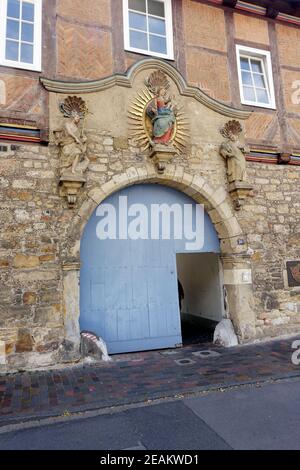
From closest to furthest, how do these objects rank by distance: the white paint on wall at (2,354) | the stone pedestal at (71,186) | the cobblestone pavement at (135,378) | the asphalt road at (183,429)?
the asphalt road at (183,429) → the cobblestone pavement at (135,378) → the white paint on wall at (2,354) → the stone pedestal at (71,186)

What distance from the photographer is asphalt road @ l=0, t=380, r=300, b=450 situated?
248cm

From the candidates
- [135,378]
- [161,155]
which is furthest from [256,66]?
[135,378]

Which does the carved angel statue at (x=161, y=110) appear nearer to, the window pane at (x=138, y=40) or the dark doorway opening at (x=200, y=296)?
the window pane at (x=138, y=40)

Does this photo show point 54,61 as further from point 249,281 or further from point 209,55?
point 249,281

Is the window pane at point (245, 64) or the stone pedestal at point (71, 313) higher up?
the window pane at point (245, 64)

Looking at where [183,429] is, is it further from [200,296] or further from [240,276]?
[200,296]

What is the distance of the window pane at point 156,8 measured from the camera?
610 centimetres

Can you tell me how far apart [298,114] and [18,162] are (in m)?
5.54

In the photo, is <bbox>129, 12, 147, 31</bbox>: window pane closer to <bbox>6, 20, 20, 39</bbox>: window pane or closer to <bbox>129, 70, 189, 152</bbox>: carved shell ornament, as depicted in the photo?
<bbox>129, 70, 189, 152</bbox>: carved shell ornament

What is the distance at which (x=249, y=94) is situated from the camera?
6.61m

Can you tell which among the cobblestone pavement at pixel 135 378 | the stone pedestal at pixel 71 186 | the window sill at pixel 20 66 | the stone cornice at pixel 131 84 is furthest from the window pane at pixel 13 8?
the cobblestone pavement at pixel 135 378

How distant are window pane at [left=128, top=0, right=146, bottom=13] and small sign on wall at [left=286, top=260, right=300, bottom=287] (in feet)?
17.7

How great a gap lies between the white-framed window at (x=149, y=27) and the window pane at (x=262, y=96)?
1.98 m

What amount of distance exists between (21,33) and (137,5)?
2.23 meters
